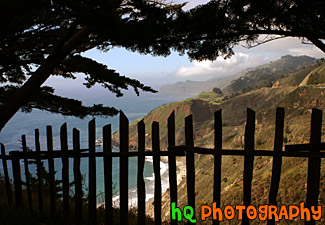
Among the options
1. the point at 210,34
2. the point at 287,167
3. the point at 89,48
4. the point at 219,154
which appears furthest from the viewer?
the point at 287,167

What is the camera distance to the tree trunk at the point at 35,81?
17.8 feet

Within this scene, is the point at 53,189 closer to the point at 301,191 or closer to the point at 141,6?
the point at 141,6

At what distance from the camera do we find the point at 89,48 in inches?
301

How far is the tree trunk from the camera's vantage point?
5.42 m

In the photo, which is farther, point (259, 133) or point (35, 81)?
point (259, 133)

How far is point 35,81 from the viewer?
18.3ft

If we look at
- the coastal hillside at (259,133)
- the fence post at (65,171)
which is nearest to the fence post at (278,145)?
the fence post at (65,171)

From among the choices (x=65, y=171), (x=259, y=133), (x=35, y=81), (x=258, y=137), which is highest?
(x=35, y=81)

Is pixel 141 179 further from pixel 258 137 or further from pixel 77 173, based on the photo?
pixel 258 137

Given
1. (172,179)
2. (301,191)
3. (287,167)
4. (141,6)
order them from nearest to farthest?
1. (172,179)
2. (141,6)
3. (301,191)
4. (287,167)

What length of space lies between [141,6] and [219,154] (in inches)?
187

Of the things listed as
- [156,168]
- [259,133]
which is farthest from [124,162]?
[259,133]

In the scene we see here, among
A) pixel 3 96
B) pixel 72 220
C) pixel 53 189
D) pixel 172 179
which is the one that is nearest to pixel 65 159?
pixel 53 189

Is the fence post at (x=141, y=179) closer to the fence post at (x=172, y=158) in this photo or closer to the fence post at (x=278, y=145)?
the fence post at (x=172, y=158)
